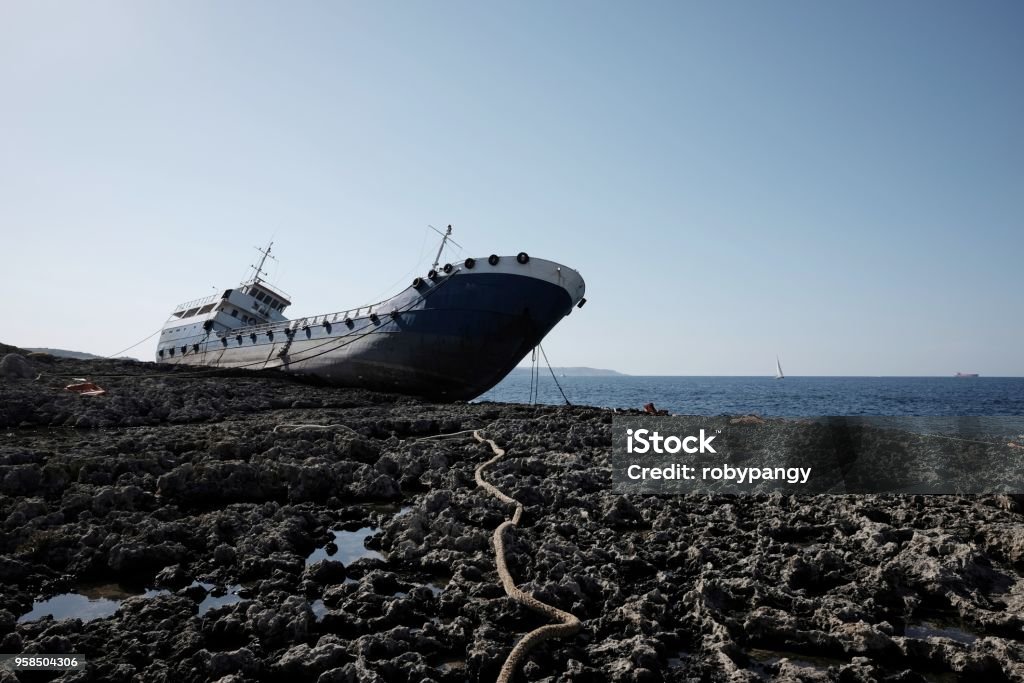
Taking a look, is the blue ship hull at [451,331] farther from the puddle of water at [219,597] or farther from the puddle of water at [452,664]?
the puddle of water at [452,664]

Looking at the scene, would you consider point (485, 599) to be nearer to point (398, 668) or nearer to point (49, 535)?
point (398, 668)

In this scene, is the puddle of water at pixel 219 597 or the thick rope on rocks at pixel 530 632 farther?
the puddle of water at pixel 219 597

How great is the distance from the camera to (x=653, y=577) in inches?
187

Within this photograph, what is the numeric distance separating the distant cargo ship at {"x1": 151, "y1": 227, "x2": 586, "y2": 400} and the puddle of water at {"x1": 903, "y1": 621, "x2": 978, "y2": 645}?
57.4 ft

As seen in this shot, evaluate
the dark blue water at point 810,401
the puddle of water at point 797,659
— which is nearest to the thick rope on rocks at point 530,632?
the puddle of water at point 797,659

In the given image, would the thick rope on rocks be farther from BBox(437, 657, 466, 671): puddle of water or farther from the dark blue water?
the dark blue water

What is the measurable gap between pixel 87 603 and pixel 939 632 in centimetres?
642

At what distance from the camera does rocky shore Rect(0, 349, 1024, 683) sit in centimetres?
344

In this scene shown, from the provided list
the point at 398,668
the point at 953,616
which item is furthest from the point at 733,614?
the point at 398,668

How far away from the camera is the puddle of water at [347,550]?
5324mm

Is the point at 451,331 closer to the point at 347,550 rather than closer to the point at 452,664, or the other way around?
the point at 347,550

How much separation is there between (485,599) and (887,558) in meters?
3.64

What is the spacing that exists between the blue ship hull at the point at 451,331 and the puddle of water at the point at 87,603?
17.0 m

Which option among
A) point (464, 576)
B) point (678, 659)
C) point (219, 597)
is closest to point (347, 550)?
point (219, 597)
